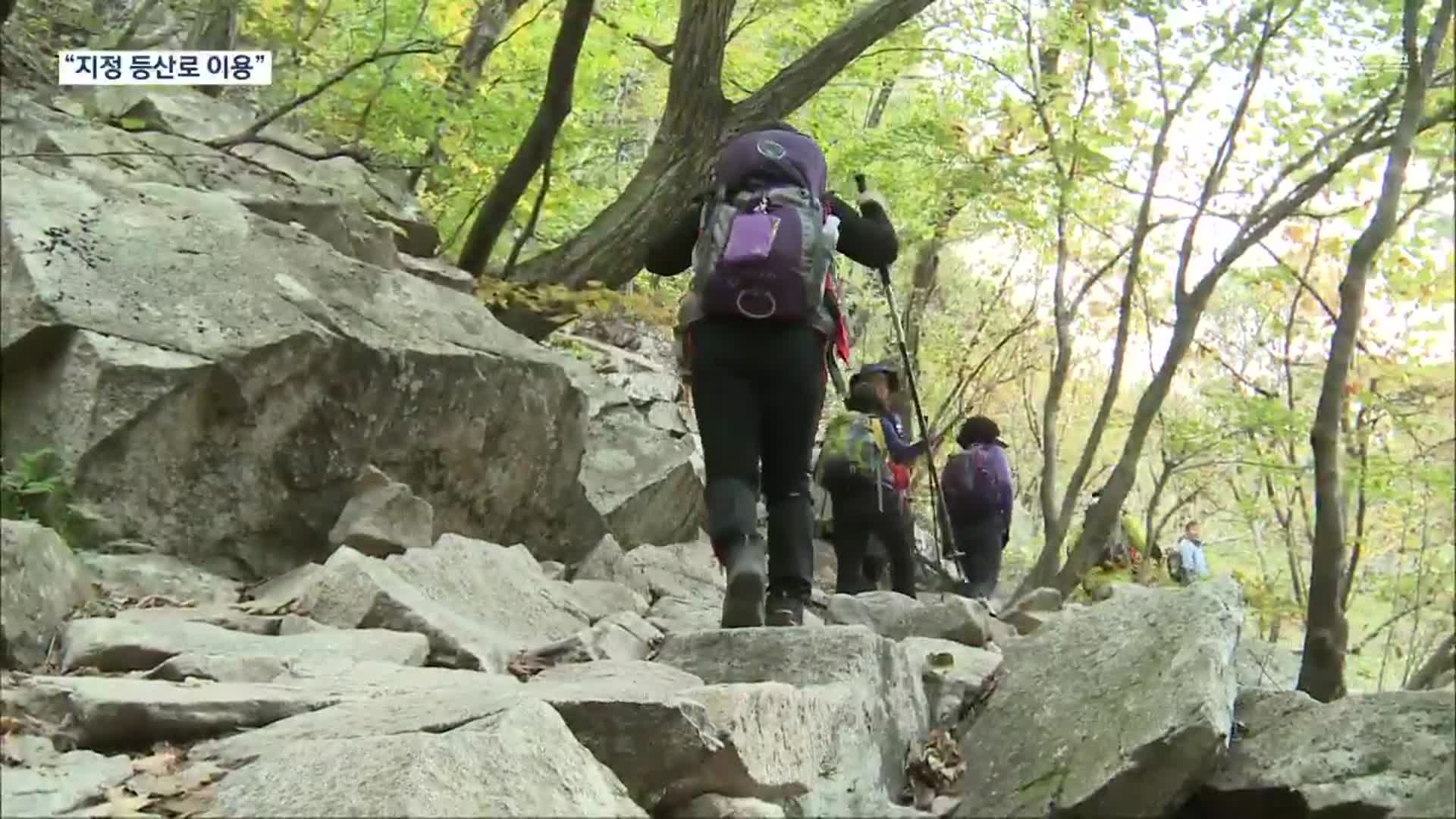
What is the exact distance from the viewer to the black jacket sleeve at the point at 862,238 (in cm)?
483

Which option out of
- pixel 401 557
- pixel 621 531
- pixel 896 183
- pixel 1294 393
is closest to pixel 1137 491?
pixel 1294 393

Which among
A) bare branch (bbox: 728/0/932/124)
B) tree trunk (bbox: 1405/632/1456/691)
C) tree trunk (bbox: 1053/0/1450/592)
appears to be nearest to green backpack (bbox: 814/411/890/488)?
tree trunk (bbox: 1053/0/1450/592)

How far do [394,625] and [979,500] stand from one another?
18.9 ft

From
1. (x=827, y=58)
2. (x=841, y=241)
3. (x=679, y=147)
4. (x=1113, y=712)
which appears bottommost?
(x=1113, y=712)

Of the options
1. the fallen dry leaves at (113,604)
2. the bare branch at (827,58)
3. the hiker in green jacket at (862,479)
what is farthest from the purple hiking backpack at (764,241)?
the bare branch at (827,58)

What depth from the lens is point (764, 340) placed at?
14.6 feet

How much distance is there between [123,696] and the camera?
2703 millimetres

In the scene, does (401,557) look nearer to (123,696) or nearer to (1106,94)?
(123,696)

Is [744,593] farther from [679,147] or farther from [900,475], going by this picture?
[679,147]

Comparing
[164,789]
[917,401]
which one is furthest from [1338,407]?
[164,789]

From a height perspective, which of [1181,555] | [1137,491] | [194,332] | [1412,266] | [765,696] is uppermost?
[1412,266]

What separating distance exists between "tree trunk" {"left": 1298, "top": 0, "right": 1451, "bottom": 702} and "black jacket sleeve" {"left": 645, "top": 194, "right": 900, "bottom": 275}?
6.56 ft

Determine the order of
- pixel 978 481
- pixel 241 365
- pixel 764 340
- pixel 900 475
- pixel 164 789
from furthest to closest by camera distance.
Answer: pixel 978 481 → pixel 900 475 → pixel 241 365 → pixel 764 340 → pixel 164 789

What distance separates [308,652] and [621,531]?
5.14 meters
